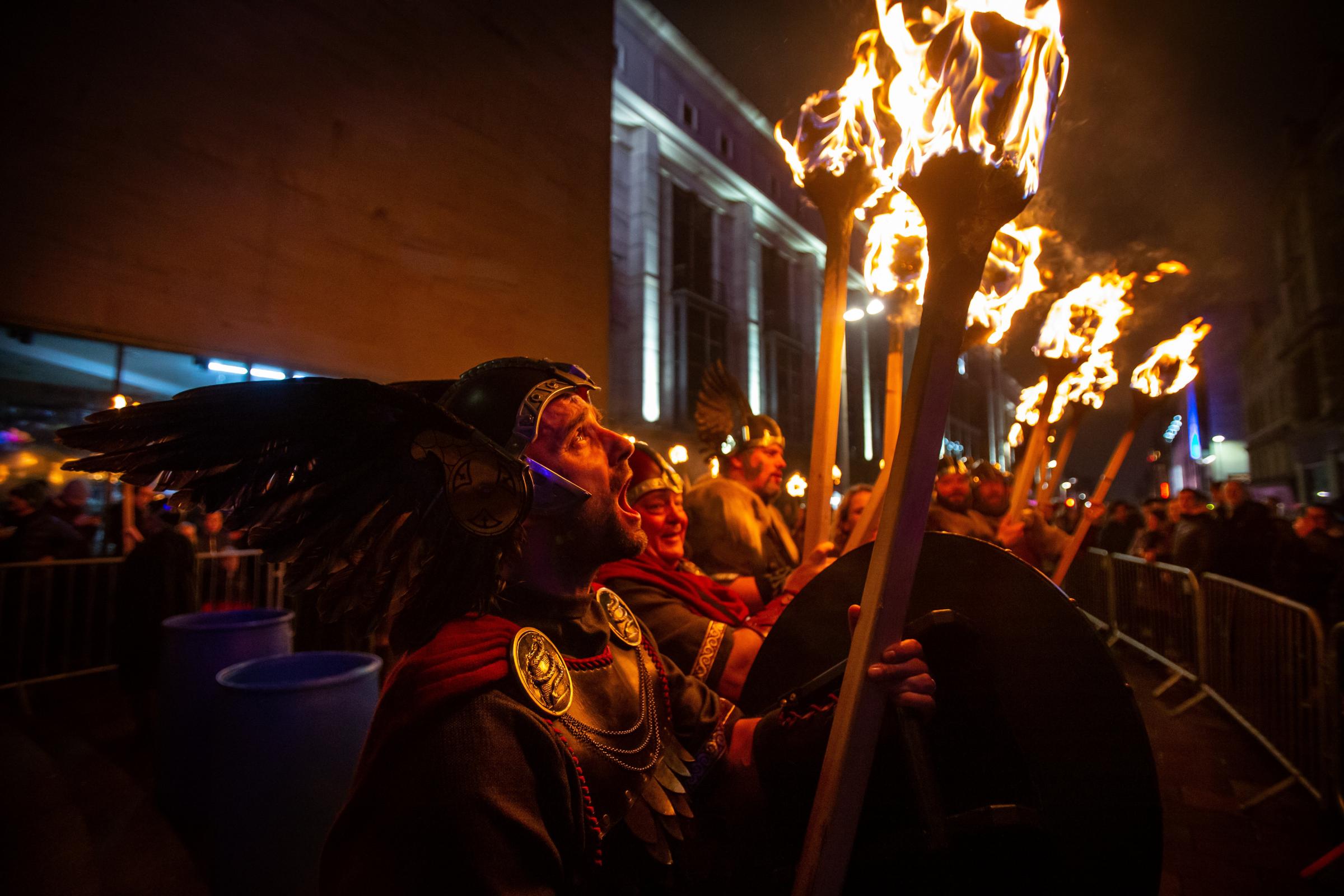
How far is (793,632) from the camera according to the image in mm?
1780

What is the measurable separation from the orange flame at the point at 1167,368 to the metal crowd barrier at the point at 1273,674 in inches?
90.3

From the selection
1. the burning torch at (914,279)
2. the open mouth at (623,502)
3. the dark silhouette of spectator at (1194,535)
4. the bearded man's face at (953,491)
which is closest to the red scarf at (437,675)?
the open mouth at (623,502)

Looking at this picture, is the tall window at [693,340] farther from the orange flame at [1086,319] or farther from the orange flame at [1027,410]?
the orange flame at [1086,319]

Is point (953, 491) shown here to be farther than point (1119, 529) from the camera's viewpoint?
No

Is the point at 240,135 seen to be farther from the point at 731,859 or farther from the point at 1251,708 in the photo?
the point at 1251,708

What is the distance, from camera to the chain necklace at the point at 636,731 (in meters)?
1.44

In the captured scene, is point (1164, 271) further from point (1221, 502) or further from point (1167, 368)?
point (1221, 502)

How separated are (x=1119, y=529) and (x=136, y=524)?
13789 mm

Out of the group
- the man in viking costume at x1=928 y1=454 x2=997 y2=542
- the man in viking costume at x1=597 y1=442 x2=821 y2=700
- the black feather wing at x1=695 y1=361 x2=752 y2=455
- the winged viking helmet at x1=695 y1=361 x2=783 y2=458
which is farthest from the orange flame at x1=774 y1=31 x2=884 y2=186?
the man in viking costume at x1=928 y1=454 x2=997 y2=542

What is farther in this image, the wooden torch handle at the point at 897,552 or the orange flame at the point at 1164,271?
the orange flame at the point at 1164,271

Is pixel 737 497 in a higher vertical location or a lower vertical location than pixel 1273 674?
higher

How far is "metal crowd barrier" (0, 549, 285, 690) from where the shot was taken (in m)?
5.68

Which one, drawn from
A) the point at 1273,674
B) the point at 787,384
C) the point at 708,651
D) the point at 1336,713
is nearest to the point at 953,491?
the point at 1336,713

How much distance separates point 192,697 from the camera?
3.86m
